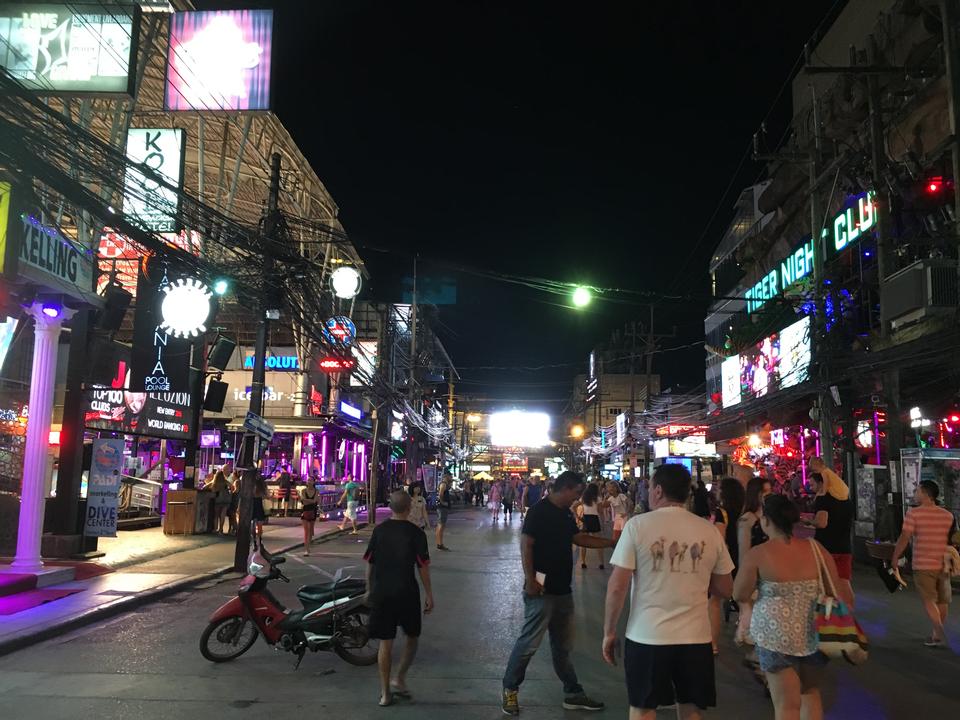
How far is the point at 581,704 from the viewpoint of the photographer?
574 centimetres

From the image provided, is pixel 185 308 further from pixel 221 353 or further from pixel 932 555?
pixel 932 555

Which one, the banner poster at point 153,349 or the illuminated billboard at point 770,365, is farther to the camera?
the illuminated billboard at point 770,365

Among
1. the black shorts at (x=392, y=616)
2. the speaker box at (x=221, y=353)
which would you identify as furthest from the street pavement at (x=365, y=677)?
the speaker box at (x=221, y=353)

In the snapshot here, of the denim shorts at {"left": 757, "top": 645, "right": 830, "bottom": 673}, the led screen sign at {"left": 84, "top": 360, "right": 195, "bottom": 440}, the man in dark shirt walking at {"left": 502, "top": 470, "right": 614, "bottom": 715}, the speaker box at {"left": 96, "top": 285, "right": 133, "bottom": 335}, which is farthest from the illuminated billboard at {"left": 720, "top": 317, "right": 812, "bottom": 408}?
the led screen sign at {"left": 84, "top": 360, "right": 195, "bottom": 440}

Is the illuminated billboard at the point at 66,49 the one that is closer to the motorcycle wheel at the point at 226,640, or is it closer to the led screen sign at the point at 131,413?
the led screen sign at the point at 131,413

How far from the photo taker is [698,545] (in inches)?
159

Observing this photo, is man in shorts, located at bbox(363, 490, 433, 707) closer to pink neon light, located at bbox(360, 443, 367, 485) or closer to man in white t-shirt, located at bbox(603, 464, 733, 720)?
man in white t-shirt, located at bbox(603, 464, 733, 720)

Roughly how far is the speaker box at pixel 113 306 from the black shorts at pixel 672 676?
1210cm

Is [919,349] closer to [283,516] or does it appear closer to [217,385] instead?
[217,385]

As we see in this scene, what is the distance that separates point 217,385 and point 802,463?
17.4 m

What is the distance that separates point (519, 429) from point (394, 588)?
78847 millimetres

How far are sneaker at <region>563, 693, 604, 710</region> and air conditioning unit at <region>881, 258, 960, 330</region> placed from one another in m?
11.0

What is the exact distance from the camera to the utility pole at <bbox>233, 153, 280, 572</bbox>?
1370 cm

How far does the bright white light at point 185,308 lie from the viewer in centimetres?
1315
